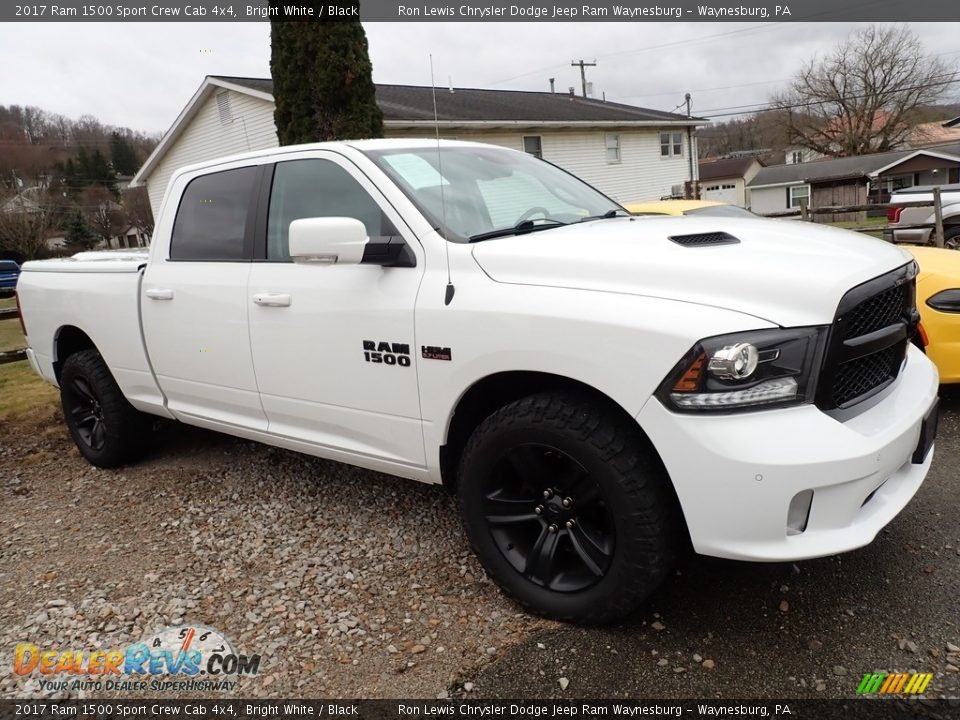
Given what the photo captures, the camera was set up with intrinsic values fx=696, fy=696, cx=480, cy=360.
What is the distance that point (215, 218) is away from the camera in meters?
3.73

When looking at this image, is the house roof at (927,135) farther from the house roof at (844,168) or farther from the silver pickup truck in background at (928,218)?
the silver pickup truck in background at (928,218)

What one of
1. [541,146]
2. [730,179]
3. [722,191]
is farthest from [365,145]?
[730,179]

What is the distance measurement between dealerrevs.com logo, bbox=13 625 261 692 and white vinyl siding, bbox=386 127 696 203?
63.0 ft

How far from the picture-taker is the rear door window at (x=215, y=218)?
3.55 meters

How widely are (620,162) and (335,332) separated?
79.8 ft

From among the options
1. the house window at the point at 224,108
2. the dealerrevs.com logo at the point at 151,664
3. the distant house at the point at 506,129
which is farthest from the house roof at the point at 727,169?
the dealerrevs.com logo at the point at 151,664

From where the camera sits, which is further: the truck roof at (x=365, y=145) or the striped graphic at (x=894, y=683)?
the truck roof at (x=365, y=145)

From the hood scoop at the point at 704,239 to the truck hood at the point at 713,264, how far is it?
0.03m

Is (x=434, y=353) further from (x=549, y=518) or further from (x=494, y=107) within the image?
(x=494, y=107)

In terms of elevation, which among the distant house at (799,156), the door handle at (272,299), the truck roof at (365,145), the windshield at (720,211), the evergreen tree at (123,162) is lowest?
the windshield at (720,211)

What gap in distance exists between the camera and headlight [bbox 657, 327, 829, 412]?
6.75 ft

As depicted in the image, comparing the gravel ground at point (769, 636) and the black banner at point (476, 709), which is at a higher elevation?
the gravel ground at point (769, 636)

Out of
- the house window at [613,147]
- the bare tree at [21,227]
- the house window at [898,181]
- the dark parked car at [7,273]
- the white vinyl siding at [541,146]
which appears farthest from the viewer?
Answer: the house window at [898,181]

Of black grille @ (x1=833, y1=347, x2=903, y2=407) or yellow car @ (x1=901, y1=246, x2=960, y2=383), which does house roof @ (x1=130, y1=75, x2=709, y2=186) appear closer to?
yellow car @ (x1=901, y1=246, x2=960, y2=383)
